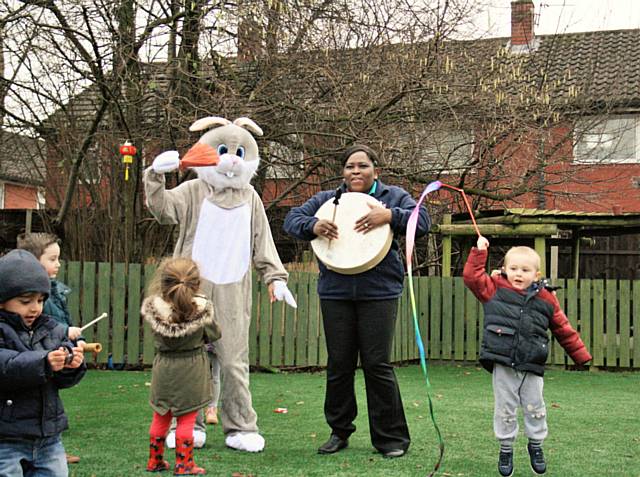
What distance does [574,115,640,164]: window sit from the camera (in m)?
14.5

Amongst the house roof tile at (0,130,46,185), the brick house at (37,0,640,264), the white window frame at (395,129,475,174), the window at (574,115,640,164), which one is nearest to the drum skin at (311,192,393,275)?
the brick house at (37,0,640,264)

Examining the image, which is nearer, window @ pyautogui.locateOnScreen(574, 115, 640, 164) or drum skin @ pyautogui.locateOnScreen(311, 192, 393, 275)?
drum skin @ pyautogui.locateOnScreen(311, 192, 393, 275)

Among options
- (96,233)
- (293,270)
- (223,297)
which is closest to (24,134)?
(96,233)

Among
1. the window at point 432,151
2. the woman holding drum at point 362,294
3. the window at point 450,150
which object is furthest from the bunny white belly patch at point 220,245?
the window at point 450,150

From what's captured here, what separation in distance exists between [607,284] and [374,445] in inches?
303

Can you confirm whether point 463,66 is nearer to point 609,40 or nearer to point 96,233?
point 96,233

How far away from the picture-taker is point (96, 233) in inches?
447

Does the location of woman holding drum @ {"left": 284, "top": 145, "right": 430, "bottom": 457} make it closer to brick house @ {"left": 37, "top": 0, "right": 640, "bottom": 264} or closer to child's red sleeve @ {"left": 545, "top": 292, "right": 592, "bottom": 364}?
child's red sleeve @ {"left": 545, "top": 292, "right": 592, "bottom": 364}

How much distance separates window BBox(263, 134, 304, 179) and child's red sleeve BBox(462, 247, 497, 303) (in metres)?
5.91

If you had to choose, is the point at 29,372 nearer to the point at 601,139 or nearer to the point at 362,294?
the point at 362,294

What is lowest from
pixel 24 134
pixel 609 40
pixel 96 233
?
pixel 96 233

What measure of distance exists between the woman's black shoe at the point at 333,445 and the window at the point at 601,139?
10438mm

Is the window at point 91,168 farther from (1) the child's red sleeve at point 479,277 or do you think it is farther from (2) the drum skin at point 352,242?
(1) the child's red sleeve at point 479,277

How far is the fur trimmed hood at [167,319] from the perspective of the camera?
14.6 feet
